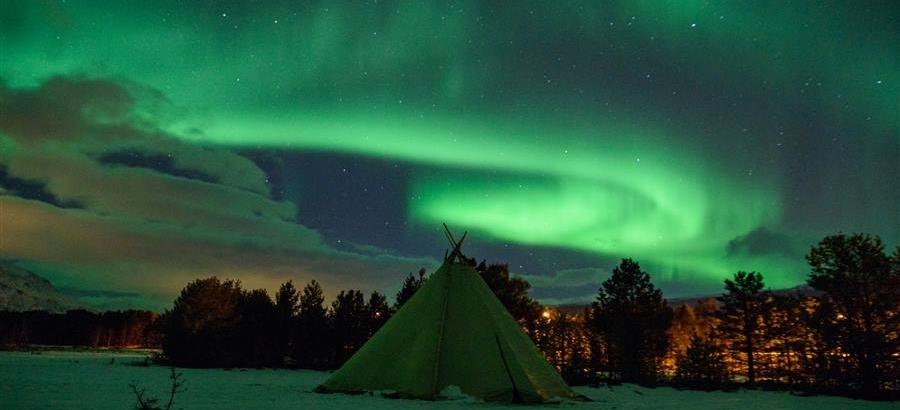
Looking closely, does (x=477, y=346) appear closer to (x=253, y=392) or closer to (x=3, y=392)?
(x=253, y=392)

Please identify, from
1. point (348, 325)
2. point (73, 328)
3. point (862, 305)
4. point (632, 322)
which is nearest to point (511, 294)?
point (632, 322)

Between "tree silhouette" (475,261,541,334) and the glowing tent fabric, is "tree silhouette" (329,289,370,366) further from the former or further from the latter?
the glowing tent fabric

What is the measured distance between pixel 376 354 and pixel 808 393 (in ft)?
57.3

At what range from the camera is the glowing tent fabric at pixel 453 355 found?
12609 mm

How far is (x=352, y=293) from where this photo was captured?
3756cm

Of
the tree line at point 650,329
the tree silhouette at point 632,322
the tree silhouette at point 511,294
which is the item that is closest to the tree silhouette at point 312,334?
the tree line at point 650,329

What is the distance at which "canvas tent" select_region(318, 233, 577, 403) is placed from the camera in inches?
496

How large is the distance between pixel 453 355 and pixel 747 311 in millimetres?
22245

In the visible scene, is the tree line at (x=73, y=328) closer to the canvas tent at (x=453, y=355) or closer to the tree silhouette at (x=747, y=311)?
the canvas tent at (x=453, y=355)

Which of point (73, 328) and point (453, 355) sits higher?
point (453, 355)

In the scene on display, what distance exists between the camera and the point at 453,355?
13.3 meters

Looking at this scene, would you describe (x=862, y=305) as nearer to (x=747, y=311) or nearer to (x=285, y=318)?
(x=747, y=311)

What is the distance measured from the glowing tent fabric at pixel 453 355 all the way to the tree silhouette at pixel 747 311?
18997mm

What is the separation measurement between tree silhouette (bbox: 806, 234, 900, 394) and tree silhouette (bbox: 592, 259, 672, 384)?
1000cm
